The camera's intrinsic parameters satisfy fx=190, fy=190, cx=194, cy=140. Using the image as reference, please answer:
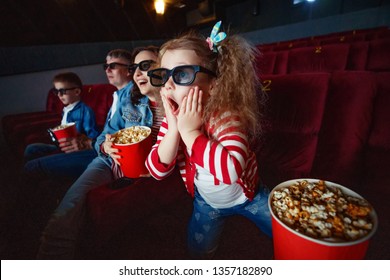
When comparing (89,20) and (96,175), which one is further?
(89,20)

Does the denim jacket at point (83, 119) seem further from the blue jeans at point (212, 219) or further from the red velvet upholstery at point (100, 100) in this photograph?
the blue jeans at point (212, 219)

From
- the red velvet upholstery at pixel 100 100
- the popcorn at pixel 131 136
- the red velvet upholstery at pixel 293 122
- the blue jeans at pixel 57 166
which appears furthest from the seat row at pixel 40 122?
the red velvet upholstery at pixel 293 122

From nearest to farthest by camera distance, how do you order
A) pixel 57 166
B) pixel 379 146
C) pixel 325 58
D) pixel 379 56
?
pixel 379 146 < pixel 57 166 < pixel 379 56 < pixel 325 58

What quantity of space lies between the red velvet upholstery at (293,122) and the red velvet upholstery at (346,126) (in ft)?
0.18

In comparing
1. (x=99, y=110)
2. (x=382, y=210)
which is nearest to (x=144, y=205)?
(x=382, y=210)

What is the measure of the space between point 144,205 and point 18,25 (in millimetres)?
3555

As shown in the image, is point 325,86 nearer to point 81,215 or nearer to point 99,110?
point 81,215

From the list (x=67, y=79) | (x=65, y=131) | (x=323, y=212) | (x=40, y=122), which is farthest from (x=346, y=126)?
(x=40, y=122)

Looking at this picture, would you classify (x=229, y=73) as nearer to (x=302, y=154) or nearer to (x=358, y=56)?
(x=302, y=154)

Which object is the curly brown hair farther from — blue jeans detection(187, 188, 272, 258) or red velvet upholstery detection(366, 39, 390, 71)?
red velvet upholstery detection(366, 39, 390, 71)

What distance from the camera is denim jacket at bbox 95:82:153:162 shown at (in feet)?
3.55

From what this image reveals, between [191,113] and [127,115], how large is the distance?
722mm

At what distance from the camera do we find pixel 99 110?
2047 millimetres

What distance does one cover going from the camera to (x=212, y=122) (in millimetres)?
619
